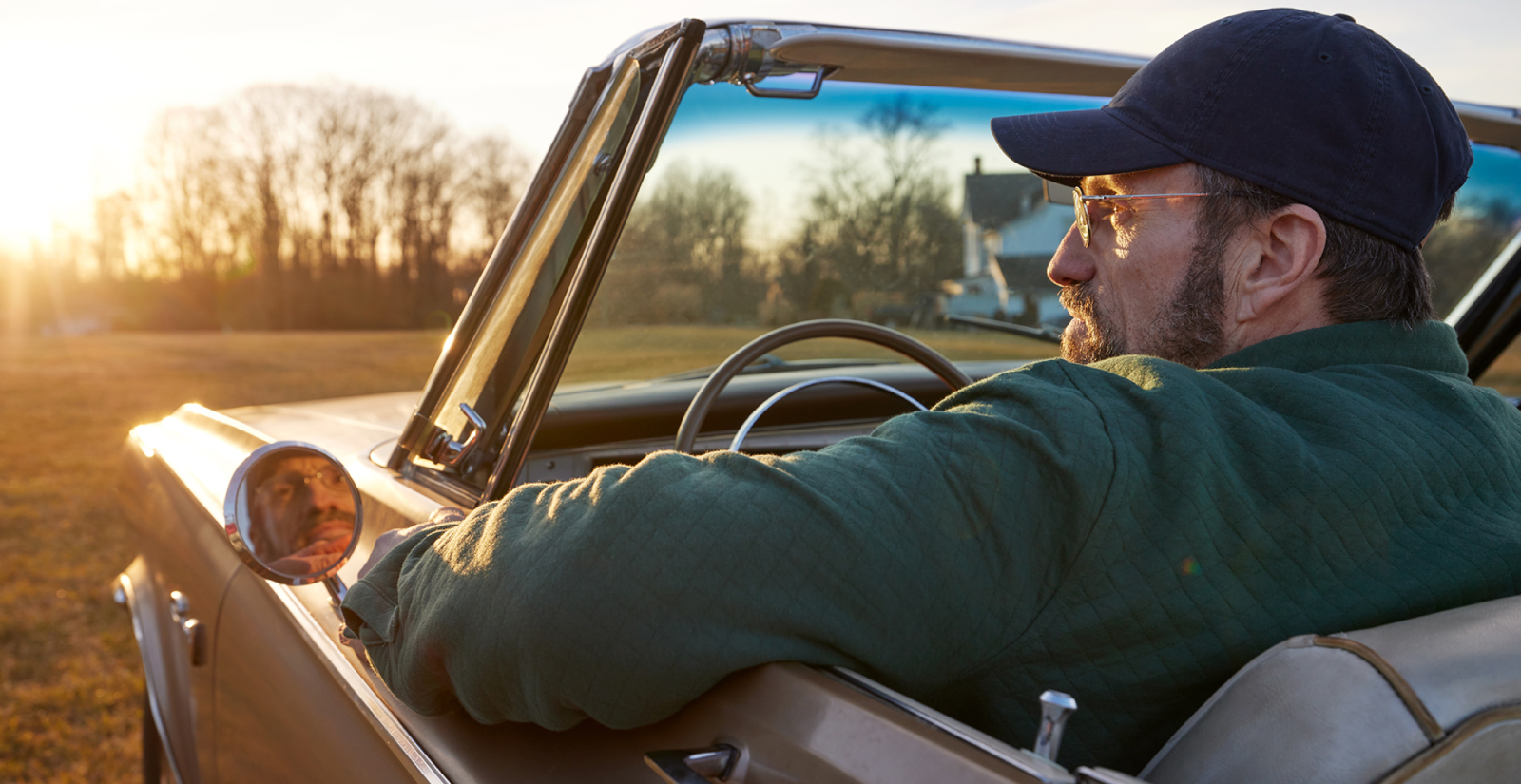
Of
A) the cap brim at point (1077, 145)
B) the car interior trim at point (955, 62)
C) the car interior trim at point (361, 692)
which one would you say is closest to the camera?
the car interior trim at point (361, 692)

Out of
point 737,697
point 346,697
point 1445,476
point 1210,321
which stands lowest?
point 346,697

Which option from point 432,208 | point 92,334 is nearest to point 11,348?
point 92,334

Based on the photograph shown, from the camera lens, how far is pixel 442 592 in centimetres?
106

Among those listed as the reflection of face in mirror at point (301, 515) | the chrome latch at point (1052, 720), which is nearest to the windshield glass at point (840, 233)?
the reflection of face in mirror at point (301, 515)

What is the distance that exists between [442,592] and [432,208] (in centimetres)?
2533

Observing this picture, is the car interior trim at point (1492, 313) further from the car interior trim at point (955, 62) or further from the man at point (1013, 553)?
the man at point (1013, 553)

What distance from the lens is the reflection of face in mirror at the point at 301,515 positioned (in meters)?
1.43

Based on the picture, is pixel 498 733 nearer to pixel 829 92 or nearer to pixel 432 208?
pixel 829 92

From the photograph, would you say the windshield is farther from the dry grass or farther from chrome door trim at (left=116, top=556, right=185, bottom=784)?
the dry grass

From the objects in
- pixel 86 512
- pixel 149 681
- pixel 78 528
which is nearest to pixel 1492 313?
pixel 149 681

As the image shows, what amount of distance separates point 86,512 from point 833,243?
6.97m

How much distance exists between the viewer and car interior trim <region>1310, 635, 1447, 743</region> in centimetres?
78

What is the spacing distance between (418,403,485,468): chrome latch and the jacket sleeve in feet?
2.53

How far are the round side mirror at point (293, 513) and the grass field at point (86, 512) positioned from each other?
534mm
